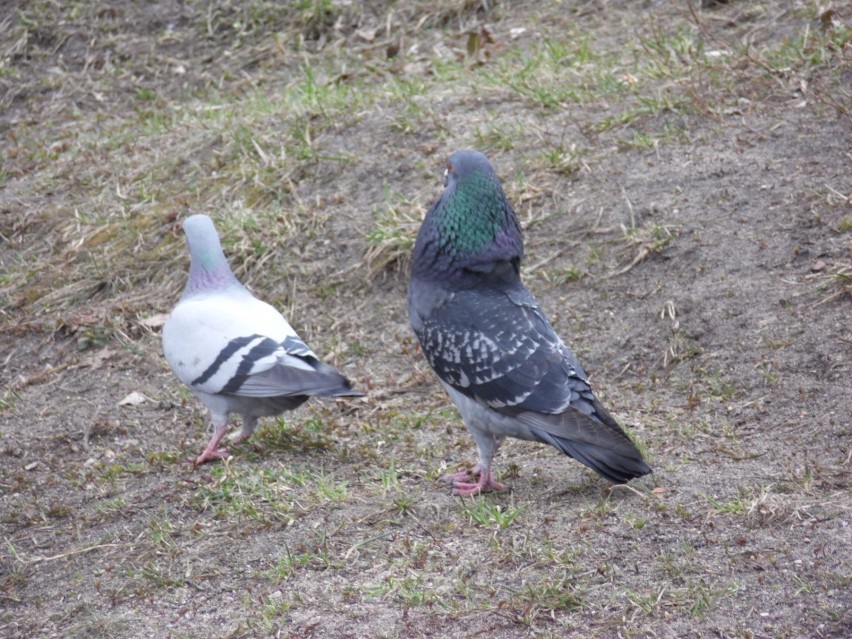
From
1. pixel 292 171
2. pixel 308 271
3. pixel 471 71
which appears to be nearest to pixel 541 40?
pixel 471 71

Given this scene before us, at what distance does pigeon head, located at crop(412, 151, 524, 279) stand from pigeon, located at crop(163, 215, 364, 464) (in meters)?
0.64

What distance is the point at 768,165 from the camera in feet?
18.2

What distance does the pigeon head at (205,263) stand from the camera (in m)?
4.93

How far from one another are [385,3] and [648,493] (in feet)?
18.5

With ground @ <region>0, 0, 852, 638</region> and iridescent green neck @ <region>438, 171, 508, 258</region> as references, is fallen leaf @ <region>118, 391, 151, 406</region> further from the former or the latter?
iridescent green neck @ <region>438, 171, 508, 258</region>

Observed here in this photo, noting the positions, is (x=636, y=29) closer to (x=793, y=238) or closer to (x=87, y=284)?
(x=793, y=238)

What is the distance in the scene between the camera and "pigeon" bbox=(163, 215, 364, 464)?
4.37 meters

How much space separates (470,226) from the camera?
4.23 meters

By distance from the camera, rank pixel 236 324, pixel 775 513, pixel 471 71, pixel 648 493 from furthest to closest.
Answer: pixel 471 71, pixel 236 324, pixel 648 493, pixel 775 513

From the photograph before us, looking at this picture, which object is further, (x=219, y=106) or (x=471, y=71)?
(x=219, y=106)

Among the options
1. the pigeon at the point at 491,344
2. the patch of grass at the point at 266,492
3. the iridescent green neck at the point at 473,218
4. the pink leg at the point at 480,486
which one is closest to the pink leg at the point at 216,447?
the patch of grass at the point at 266,492

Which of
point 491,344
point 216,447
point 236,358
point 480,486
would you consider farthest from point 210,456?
point 491,344

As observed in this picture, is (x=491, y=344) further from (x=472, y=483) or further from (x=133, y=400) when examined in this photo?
(x=133, y=400)

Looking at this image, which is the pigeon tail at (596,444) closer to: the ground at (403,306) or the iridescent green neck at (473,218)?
the ground at (403,306)
